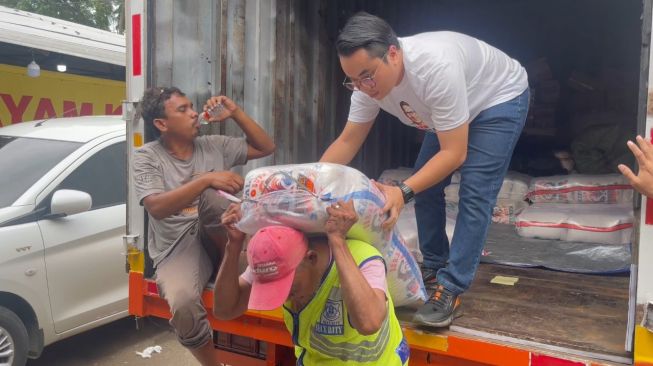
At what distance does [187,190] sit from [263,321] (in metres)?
0.67

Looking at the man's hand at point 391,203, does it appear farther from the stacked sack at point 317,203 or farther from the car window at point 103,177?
the car window at point 103,177

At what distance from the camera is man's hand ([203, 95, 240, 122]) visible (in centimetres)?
286

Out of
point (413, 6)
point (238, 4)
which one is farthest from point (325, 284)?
point (413, 6)

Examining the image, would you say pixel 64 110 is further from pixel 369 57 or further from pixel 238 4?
pixel 369 57

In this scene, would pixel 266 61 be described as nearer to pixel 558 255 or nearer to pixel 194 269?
pixel 194 269

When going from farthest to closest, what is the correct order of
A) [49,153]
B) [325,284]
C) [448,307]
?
[49,153]
[448,307]
[325,284]

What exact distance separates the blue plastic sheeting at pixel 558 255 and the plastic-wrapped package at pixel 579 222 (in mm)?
67

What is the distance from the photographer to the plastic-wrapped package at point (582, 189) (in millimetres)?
4164

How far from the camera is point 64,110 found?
7.45m

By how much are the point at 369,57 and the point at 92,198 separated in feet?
9.30

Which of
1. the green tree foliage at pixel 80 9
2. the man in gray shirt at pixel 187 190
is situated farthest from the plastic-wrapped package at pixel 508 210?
the green tree foliage at pixel 80 9

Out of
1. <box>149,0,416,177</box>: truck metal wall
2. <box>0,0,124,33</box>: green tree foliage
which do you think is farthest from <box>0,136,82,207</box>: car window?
<box>0,0,124,33</box>: green tree foliage

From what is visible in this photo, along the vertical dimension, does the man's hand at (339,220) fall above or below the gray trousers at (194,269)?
above

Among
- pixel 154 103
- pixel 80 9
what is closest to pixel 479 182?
pixel 154 103
